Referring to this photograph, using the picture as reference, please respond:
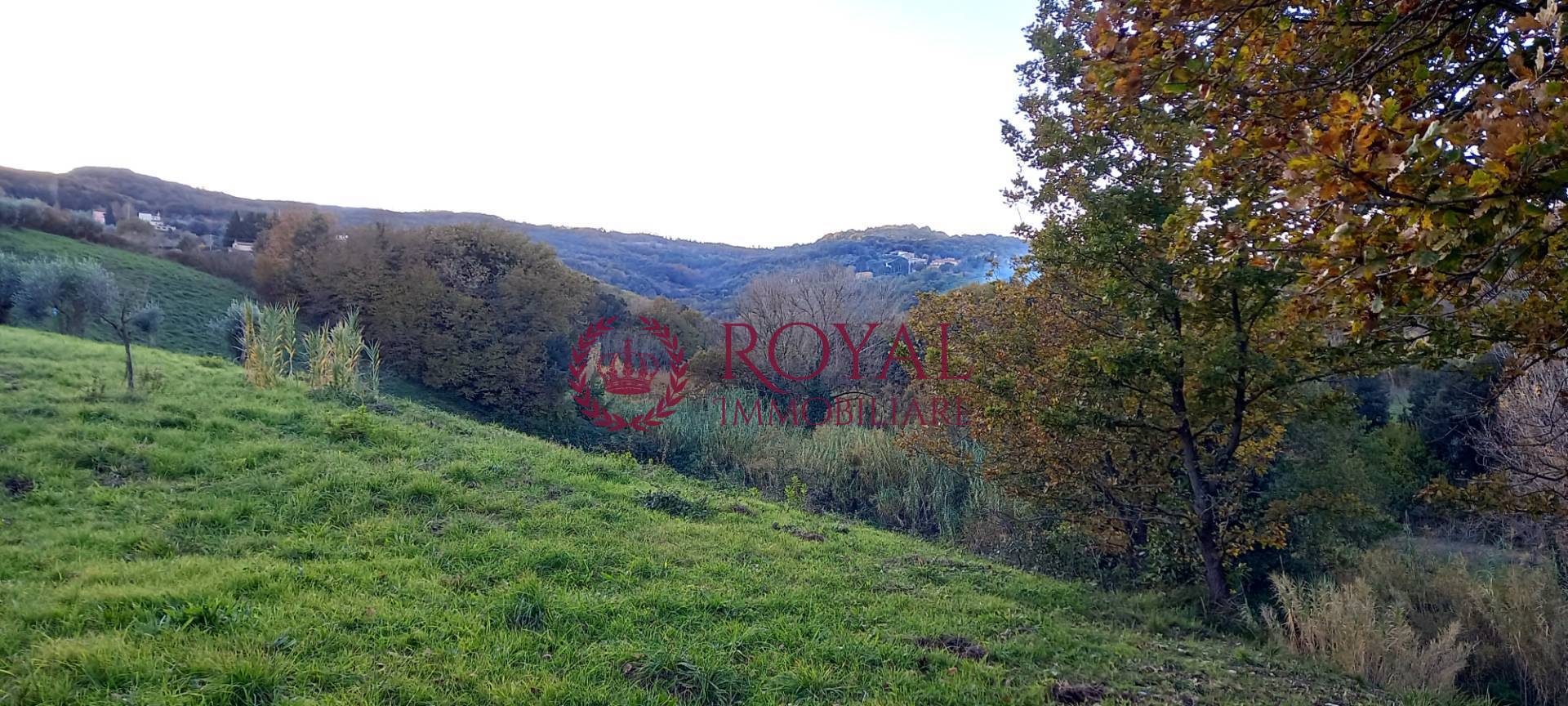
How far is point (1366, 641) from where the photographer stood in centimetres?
464

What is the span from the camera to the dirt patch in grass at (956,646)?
13.0ft

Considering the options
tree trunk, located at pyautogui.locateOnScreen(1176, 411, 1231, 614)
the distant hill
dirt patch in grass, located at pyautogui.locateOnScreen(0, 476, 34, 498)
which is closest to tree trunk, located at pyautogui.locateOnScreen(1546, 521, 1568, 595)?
tree trunk, located at pyautogui.locateOnScreen(1176, 411, 1231, 614)

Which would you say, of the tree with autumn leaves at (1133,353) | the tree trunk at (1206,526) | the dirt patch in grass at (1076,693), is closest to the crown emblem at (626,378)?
the tree with autumn leaves at (1133,353)

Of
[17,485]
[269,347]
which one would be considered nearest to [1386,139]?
[17,485]

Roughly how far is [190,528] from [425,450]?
2643 millimetres

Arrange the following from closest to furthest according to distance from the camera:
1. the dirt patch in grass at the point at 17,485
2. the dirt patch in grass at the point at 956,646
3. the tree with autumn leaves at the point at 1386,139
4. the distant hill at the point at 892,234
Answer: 1. the tree with autumn leaves at the point at 1386,139
2. the dirt patch in grass at the point at 956,646
3. the dirt patch in grass at the point at 17,485
4. the distant hill at the point at 892,234

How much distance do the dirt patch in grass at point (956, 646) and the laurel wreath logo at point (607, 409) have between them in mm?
10894

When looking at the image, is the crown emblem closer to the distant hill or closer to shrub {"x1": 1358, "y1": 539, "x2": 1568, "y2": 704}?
shrub {"x1": 1358, "y1": 539, "x2": 1568, "y2": 704}

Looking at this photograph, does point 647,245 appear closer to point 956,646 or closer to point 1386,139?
point 956,646

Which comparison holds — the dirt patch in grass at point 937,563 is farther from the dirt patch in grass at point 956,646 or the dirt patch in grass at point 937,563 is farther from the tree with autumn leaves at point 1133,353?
the dirt patch in grass at point 956,646

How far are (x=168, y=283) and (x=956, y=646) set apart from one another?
906 inches

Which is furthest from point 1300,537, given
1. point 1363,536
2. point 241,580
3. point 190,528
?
point 190,528

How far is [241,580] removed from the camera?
3883 mm

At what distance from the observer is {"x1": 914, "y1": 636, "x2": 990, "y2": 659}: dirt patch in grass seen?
3975 mm
